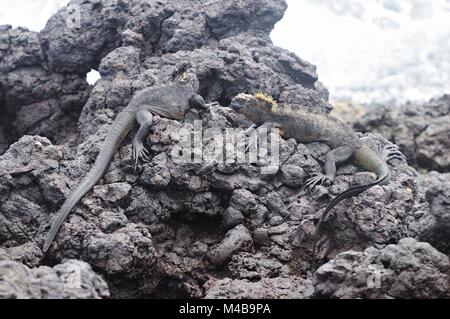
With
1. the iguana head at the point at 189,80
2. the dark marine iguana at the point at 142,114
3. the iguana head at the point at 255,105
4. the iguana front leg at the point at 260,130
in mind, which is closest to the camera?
the dark marine iguana at the point at 142,114

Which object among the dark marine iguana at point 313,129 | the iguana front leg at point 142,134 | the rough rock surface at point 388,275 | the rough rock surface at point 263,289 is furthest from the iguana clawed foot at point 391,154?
the rough rock surface at point 388,275

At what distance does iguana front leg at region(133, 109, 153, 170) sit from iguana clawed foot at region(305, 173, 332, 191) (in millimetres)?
1738

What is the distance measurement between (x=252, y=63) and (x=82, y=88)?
2.70m

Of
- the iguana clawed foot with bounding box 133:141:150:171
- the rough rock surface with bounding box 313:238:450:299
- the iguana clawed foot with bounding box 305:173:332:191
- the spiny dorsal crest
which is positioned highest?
the spiny dorsal crest

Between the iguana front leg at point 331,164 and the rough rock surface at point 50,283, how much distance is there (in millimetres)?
2994

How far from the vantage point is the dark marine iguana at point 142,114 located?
5904 mm

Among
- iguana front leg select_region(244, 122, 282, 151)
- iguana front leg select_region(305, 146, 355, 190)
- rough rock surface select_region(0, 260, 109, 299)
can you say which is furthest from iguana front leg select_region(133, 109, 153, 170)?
rough rock surface select_region(0, 260, 109, 299)

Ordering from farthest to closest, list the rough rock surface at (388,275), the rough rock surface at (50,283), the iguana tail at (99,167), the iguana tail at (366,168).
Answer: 1. the iguana tail at (366,168)
2. the iguana tail at (99,167)
3. the rough rock surface at (388,275)
4. the rough rock surface at (50,283)

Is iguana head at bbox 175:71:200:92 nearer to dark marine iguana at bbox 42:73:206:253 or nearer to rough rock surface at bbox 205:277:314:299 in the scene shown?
dark marine iguana at bbox 42:73:206:253

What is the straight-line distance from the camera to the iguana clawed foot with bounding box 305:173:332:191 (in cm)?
625

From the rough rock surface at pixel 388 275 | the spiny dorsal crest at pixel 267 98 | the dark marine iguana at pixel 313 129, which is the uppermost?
the spiny dorsal crest at pixel 267 98

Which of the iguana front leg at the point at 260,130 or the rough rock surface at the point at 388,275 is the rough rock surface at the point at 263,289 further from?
the iguana front leg at the point at 260,130
